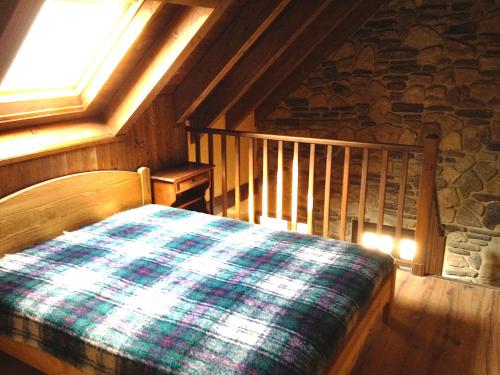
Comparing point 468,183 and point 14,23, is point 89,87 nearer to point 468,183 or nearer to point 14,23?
point 14,23

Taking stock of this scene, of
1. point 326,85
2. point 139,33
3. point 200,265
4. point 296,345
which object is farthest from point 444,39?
point 296,345

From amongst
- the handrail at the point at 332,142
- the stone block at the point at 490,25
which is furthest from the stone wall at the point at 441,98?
the handrail at the point at 332,142

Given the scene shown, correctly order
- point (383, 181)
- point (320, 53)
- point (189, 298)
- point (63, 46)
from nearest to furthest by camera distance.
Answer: point (189, 298) → point (63, 46) → point (383, 181) → point (320, 53)

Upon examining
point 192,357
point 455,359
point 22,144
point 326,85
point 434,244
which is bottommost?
point 434,244

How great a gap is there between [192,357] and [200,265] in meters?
0.66

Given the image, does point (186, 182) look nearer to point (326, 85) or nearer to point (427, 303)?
point (427, 303)

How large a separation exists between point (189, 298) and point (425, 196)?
163 centimetres

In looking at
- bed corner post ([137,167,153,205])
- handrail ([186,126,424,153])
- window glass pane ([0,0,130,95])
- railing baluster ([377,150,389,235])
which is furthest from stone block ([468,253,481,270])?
window glass pane ([0,0,130,95])

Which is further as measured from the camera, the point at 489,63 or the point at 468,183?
the point at 468,183

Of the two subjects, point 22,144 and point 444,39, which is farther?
point 444,39

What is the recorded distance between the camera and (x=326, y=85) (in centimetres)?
479

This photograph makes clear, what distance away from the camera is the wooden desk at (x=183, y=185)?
3168 mm

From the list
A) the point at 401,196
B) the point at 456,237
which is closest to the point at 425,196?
the point at 401,196

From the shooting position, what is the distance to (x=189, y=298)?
176 centimetres
